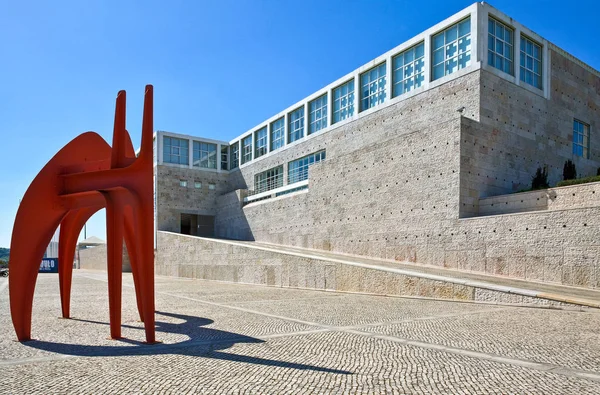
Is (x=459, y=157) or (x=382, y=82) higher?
(x=382, y=82)

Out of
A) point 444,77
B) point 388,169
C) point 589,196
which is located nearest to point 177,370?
point 589,196

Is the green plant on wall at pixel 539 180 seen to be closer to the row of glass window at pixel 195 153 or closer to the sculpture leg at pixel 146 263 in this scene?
the sculpture leg at pixel 146 263

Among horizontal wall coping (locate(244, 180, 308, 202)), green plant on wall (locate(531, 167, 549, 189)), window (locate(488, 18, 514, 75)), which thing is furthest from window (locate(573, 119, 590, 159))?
horizontal wall coping (locate(244, 180, 308, 202))

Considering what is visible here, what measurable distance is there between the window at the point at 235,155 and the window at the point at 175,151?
4935 mm

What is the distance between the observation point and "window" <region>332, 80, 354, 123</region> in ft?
105

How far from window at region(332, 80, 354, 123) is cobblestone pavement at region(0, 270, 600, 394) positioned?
22943mm

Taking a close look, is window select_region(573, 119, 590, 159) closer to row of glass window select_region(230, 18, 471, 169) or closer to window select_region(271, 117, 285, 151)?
row of glass window select_region(230, 18, 471, 169)

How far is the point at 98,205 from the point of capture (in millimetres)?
8719

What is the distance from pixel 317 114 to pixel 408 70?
9937 mm

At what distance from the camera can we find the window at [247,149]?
45997 mm

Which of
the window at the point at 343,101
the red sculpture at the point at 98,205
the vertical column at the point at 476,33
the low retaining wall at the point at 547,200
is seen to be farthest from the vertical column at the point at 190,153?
the red sculpture at the point at 98,205

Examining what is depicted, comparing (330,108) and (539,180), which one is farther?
(330,108)

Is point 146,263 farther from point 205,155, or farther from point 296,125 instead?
point 205,155

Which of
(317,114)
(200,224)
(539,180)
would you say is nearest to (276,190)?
(317,114)
